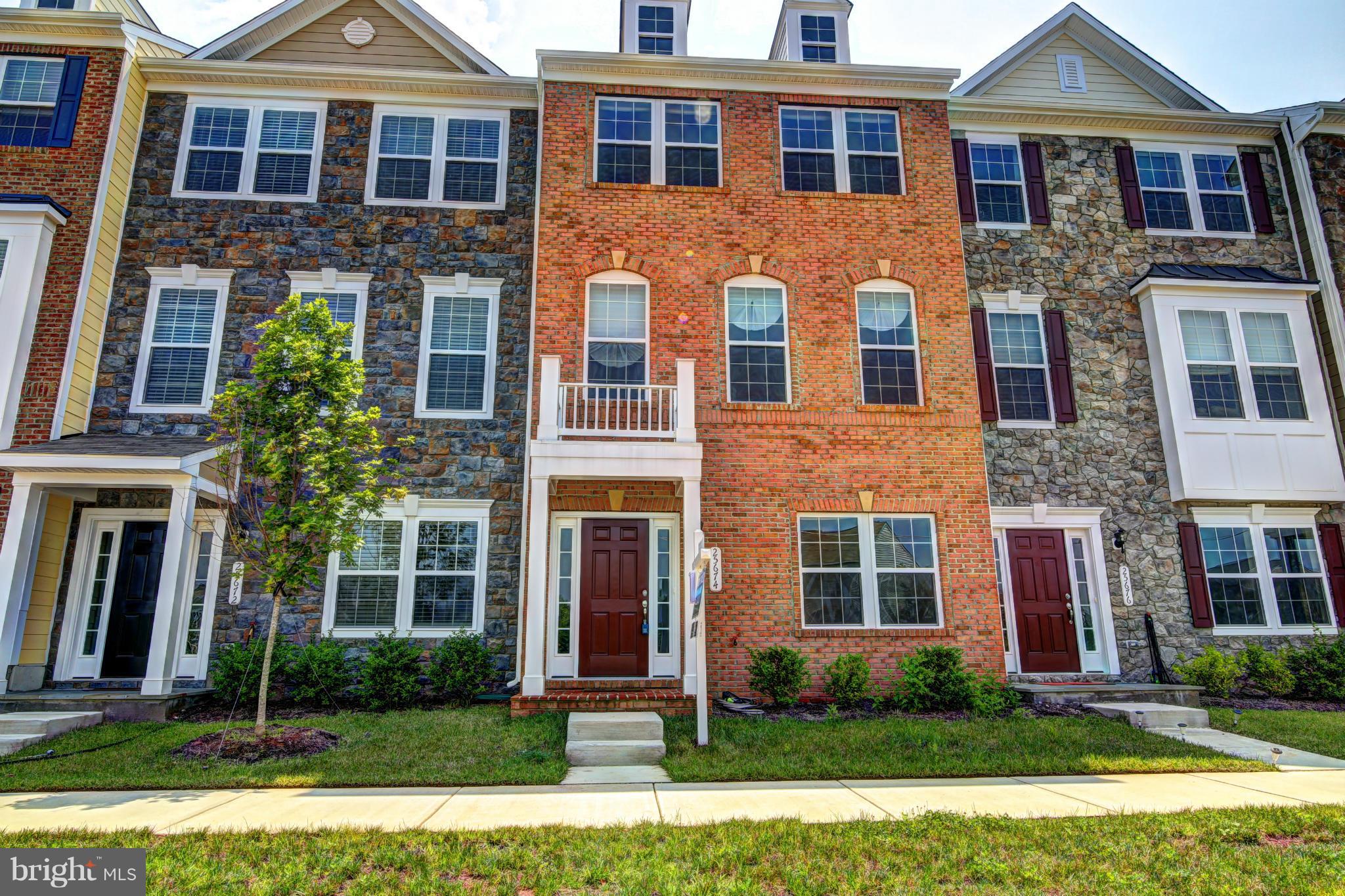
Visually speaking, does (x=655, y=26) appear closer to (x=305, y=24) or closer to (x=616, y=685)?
(x=305, y=24)

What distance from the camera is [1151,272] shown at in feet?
41.1

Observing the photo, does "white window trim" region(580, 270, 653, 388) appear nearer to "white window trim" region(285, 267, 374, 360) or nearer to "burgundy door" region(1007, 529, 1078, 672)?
"white window trim" region(285, 267, 374, 360)

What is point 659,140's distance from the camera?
39.9 feet

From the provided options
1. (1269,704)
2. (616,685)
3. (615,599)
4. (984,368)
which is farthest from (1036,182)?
(616,685)

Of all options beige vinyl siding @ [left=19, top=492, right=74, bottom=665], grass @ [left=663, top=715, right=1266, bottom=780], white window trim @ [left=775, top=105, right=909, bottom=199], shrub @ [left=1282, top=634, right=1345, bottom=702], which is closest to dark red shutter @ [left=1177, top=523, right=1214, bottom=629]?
shrub @ [left=1282, top=634, right=1345, bottom=702]

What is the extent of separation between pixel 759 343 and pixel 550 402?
10.9 feet

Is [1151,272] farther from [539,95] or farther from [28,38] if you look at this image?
[28,38]

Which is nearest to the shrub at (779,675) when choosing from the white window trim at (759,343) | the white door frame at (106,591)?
the white window trim at (759,343)

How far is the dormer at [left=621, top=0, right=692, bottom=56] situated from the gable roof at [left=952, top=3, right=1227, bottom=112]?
487 cm

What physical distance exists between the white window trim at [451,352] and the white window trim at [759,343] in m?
3.50

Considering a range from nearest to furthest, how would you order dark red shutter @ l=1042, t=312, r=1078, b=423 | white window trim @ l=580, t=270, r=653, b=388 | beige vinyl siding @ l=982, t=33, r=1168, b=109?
1. white window trim @ l=580, t=270, r=653, b=388
2. dark red shutter @ l=1042, t=312, r=1078, b=423
3. beige vinyl siding @ l=982, t=33, r=1168, b=109

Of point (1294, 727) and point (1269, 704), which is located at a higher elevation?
point (1269, 704)

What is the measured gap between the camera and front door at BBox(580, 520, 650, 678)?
1041cm

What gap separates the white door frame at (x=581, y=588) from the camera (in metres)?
10.4
